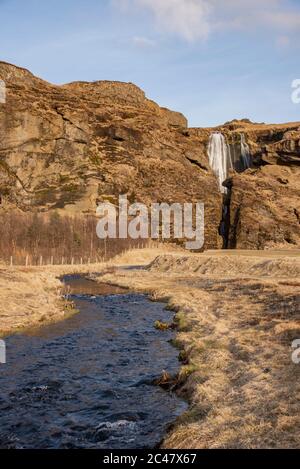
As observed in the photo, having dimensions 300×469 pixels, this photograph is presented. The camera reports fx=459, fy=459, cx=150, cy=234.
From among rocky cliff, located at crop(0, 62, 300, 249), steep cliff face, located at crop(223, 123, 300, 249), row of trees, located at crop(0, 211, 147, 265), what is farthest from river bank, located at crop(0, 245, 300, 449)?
rocky cliff, located at crop(0, 62, 300, 249)

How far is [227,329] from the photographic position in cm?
2434

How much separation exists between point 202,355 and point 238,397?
571 cm

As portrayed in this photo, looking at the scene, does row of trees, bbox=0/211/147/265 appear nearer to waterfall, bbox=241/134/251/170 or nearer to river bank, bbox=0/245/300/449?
river bank, bbox=0/245/300/449

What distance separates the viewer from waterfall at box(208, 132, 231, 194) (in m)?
141

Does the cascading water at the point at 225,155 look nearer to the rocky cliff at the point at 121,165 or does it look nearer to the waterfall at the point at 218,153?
the waterfall at the point at 218,153

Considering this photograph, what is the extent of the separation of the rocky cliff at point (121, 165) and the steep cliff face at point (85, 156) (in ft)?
0.84

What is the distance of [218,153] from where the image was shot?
14175cm

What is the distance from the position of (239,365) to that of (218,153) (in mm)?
129014

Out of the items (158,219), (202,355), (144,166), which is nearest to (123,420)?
(202,355)

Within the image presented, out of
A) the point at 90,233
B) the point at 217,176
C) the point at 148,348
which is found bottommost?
the point at 148,348

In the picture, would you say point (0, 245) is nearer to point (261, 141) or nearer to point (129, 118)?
point (129, 118)

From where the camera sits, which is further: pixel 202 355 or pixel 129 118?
pixel 129 118

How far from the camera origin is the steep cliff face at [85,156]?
11400 centimetres

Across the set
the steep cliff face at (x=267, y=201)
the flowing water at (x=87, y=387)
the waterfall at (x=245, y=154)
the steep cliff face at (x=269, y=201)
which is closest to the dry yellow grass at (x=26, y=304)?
the flowing water at (x=87, y=387)
